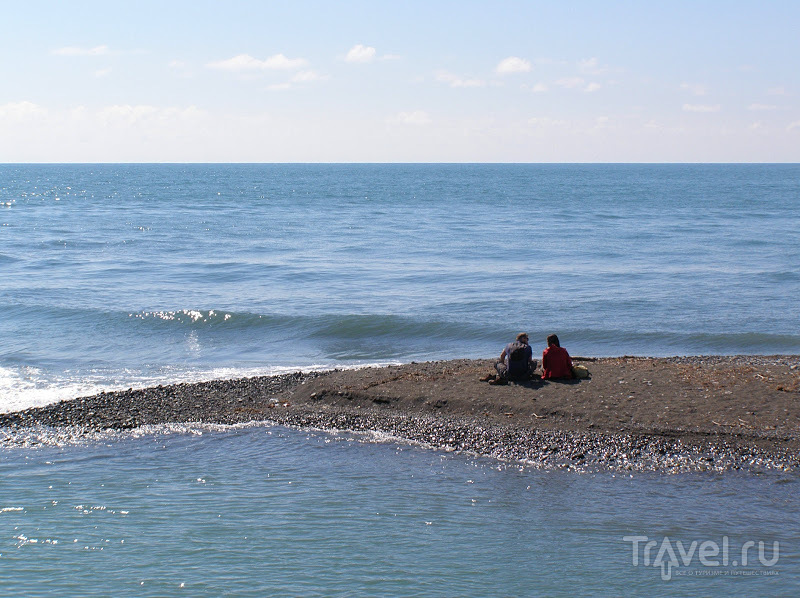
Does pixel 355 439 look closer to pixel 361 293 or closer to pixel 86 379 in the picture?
pixel 86 379

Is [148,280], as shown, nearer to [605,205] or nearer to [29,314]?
[29,314]

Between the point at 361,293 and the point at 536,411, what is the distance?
17.5 metres

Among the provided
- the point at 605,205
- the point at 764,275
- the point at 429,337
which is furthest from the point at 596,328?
the point at 605,205

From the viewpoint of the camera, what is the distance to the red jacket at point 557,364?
15812mm

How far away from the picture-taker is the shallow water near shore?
31.3ft

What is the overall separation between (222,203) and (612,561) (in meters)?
86.1

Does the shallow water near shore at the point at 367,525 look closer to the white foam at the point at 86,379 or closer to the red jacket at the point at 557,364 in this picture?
the red jacket at the point at 557,364

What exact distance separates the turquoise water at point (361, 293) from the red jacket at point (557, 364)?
22.1ft

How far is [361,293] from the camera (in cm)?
3144

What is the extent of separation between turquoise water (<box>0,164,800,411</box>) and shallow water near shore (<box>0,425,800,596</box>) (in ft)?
22.4

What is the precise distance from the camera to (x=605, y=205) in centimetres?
8406

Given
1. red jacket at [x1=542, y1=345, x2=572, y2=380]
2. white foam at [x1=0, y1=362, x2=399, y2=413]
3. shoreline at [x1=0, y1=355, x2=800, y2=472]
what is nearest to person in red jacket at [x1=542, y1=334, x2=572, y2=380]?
red jacket at [x1=542, y1=345, x2=572, y2=380]

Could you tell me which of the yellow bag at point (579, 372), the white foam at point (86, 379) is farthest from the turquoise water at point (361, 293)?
the yellow bag at point (579, 372)

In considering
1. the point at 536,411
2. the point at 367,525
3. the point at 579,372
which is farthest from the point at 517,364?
the point at 367,525
